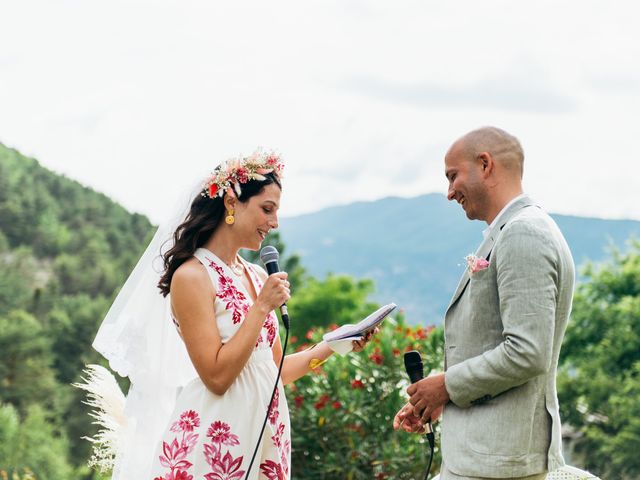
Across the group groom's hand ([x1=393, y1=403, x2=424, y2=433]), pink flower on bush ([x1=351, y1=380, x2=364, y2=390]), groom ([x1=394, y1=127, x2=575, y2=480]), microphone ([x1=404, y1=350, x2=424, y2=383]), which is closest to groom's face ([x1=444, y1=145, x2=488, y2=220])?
groom ([x1=394, y1=127, x2=575, y2=480])

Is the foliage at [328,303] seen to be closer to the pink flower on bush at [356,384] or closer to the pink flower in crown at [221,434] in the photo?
the pink flower on bush at [356,384]

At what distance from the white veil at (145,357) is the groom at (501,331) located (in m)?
1.20

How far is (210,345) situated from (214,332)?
5 cm

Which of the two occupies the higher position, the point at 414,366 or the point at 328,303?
the point at 328,303

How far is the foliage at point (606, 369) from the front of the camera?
78.4ft

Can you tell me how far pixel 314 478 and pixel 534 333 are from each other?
15.3 ft

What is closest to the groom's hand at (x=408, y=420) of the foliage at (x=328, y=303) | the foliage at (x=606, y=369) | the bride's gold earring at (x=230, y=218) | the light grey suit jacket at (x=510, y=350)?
the light grey suit jacket at (x=510, y=350)

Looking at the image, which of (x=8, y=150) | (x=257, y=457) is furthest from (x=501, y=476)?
(x=8, y=150)

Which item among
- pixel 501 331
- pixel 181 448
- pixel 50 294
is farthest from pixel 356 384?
pixel 50 294

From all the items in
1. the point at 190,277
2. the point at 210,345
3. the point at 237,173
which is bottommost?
the point at 210,345

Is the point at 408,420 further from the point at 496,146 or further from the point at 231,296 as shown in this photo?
the point at 496,146

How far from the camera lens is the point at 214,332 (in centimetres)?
338

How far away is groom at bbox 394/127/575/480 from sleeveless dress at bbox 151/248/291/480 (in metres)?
0.68

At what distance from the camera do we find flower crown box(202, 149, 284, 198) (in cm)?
360
